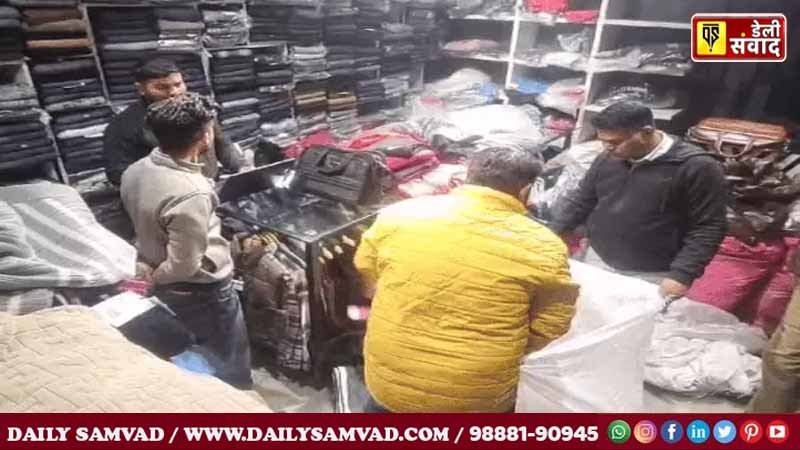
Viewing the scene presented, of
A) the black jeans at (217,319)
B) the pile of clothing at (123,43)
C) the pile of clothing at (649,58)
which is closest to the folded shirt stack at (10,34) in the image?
the pile of clothing at (123,43)

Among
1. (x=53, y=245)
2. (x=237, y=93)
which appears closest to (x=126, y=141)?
(x=53, y=245)

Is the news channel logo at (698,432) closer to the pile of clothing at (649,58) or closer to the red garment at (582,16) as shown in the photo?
the pile of clothing at (649,58)

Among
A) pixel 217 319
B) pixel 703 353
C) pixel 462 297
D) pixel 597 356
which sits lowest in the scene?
A: pixel 703 353

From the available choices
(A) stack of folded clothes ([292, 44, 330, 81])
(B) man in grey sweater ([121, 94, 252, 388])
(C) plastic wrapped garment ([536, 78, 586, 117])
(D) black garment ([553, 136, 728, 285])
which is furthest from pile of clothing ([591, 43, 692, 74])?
(B) man in grey sweater ([121, 94, 252, 388])

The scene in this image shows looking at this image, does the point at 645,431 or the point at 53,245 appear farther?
the point at 53,245

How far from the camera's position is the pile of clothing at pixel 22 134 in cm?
228

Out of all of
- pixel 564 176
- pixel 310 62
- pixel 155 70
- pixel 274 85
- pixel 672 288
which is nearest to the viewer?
pixel 672 288

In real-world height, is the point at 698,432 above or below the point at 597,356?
above

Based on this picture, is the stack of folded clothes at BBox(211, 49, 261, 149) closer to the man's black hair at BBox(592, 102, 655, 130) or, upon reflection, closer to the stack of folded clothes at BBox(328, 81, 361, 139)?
the stack of folded clothes at BBox(328, 81, 361, 139)

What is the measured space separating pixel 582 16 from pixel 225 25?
7.61 feet

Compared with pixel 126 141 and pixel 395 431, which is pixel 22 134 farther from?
pixel 395 431

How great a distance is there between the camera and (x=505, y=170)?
126 cm

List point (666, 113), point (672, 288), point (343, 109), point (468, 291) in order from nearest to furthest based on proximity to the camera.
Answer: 1. point (468, 291)
2. point (672, 288)
3. point (666, 113)
4. point (343, 109)

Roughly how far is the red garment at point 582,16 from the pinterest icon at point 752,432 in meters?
2.83
